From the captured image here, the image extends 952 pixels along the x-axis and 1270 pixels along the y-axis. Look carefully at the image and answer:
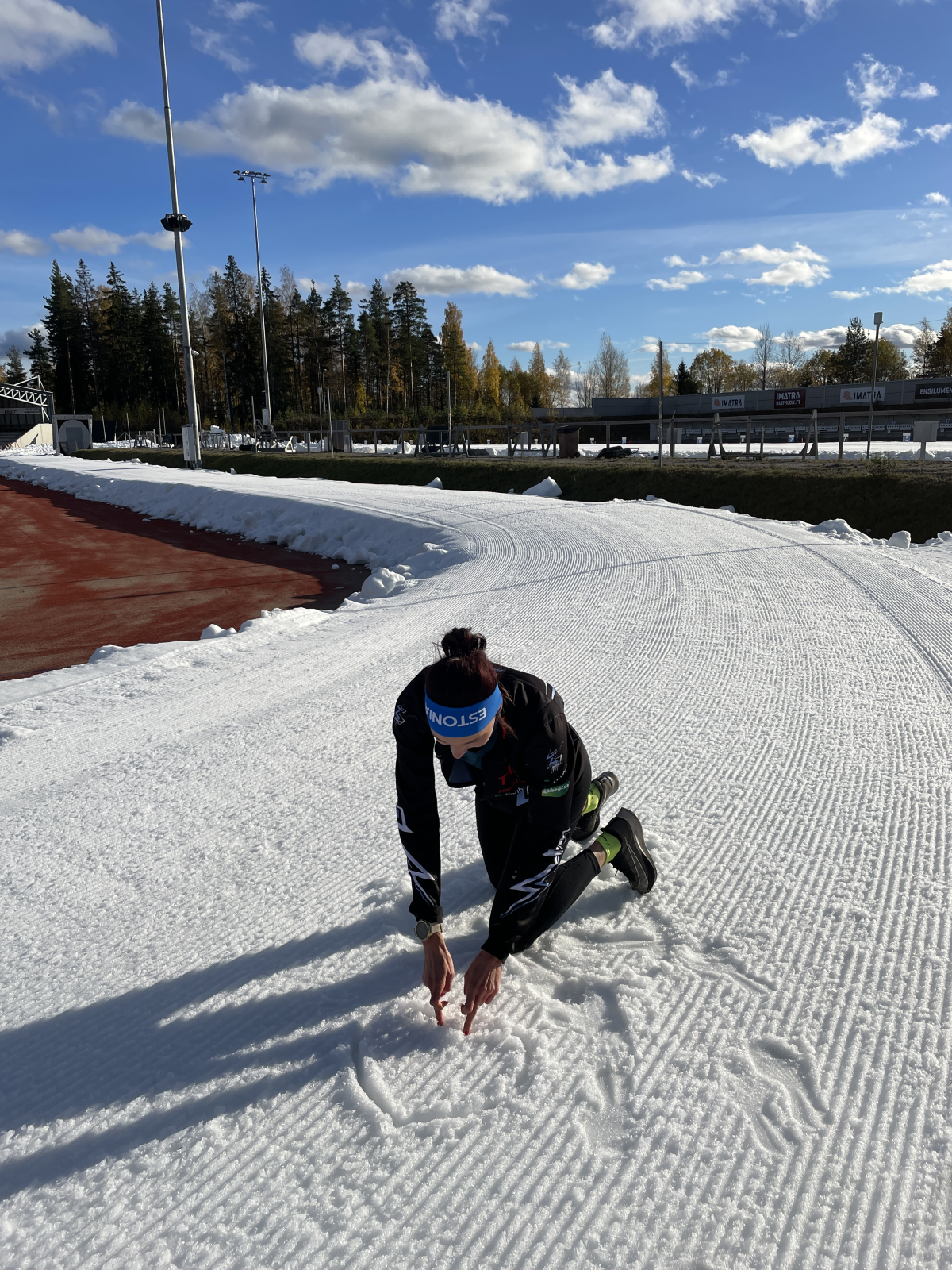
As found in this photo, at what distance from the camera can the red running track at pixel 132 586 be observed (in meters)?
7.95

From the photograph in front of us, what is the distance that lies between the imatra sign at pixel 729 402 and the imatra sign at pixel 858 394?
5.91m

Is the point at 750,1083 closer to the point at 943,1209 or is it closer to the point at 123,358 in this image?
the point at 943,1209

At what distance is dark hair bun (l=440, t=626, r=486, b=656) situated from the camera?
1915 mm

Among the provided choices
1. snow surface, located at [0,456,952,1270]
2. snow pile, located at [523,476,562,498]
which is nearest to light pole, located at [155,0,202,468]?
snow pile, located at [523,476,562,498]

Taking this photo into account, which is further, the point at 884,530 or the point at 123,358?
the point at 123,358

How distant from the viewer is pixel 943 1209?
1663 millimetres

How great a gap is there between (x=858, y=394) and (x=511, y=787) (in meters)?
48.2

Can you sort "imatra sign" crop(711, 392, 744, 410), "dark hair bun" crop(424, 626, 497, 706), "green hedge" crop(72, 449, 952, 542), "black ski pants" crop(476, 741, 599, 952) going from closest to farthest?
"dark hair bun" crop(424, 626, 497, 706), "black ski pants" crop(476, 741, 599, 952), "green hedge" crop(72, 449, 952, 542), "imatra sign" crop(711, 392, 744, 410)

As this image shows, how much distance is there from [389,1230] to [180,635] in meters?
6.83

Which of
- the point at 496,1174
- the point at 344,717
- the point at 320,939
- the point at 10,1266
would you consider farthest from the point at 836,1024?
the point at 344,717

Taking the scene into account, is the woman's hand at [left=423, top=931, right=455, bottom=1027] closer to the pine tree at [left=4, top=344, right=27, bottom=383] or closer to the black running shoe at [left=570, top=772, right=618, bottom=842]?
the black running shoe at [left=570, top=772, right=618, bottom=842]

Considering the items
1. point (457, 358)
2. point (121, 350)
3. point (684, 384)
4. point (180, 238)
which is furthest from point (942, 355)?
point (121, 350)

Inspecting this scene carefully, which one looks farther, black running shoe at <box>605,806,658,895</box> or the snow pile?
the snow pile

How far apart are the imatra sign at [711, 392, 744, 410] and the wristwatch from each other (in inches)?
1952
